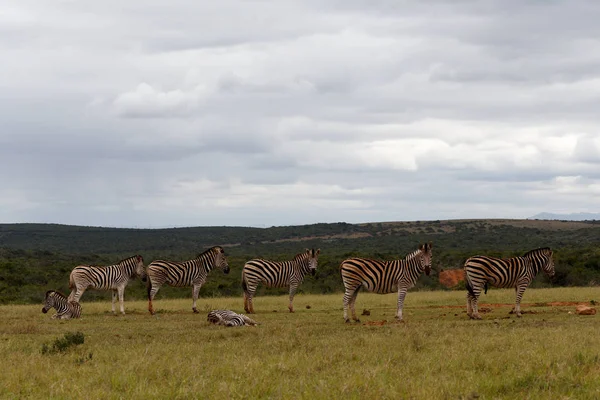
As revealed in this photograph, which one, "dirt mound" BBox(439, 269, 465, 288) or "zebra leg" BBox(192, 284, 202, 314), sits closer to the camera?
"zebra leg" BBox(192, 284, 202, 314)

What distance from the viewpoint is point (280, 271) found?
23.1m

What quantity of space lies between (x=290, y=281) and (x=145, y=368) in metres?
12.8

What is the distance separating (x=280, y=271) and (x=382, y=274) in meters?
4.98

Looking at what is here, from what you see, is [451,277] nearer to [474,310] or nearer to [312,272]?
[312,272]

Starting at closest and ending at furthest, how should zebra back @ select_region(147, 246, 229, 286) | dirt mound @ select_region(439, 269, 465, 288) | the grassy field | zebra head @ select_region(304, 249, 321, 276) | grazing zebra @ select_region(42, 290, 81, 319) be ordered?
the grassy field → grazing zebra @ select_region(42, 290, 81, 319) → zebra head @ select_region(304, 249, 321, 276) → zebra back @ select_region(147, 246, 229, 286) → dirt mound @ select_region(439, 269, 465, 288)

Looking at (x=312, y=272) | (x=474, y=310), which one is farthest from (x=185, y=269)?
(x=474, y=310)

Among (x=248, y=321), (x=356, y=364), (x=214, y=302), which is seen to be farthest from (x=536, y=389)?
(x=214, y=302)

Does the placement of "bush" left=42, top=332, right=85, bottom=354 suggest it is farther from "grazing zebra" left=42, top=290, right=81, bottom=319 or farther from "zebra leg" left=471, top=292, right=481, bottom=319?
"zebra leg" left=471, top=292, right=481, bottom=319

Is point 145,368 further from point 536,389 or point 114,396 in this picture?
point 536,389

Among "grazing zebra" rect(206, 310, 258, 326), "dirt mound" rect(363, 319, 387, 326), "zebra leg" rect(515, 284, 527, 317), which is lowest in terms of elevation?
"dirt mound" rect(363, 319, 387, 326)

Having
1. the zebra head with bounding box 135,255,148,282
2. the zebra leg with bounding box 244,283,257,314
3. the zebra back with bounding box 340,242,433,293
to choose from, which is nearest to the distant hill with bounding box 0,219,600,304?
the zebra head with bounding box 135,255,148,282

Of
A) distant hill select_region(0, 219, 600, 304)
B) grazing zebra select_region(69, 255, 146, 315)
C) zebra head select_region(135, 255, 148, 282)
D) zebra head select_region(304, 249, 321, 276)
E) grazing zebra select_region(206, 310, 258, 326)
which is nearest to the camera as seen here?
grazing zebra select_region(206, 310, 258, 326)

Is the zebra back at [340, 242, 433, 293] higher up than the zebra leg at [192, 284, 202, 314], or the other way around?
the zebra back at [340, 242, 433, 293]

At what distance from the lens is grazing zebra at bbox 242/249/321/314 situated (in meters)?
22.8
